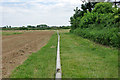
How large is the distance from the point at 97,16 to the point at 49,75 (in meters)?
21.4

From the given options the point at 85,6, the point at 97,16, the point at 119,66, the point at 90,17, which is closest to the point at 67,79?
the point at 119,66

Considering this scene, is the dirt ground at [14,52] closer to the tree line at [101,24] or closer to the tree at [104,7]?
the tree line at [101,24]

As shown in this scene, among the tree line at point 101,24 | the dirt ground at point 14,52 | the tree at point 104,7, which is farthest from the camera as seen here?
the tree at point 104,7

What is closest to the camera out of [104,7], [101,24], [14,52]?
[14,52]

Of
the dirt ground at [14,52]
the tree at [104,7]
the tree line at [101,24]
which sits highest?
the tree at [104,7]

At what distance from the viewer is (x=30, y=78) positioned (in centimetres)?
500

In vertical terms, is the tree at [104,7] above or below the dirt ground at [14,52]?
above

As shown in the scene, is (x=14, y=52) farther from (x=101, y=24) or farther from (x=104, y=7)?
(x=104, y=7)

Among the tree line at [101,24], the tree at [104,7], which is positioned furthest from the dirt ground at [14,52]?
the tree at [104,7]

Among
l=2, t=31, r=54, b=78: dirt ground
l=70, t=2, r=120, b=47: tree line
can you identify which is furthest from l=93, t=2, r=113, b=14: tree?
l=2, t=31, r=54, b=78: dirt ground

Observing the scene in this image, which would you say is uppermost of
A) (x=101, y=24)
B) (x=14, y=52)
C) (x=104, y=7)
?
(x=104, y=7)

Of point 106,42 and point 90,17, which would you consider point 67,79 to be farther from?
point 90,17

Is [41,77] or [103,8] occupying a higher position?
[103,8]

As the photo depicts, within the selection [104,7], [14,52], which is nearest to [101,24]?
[104,7]
